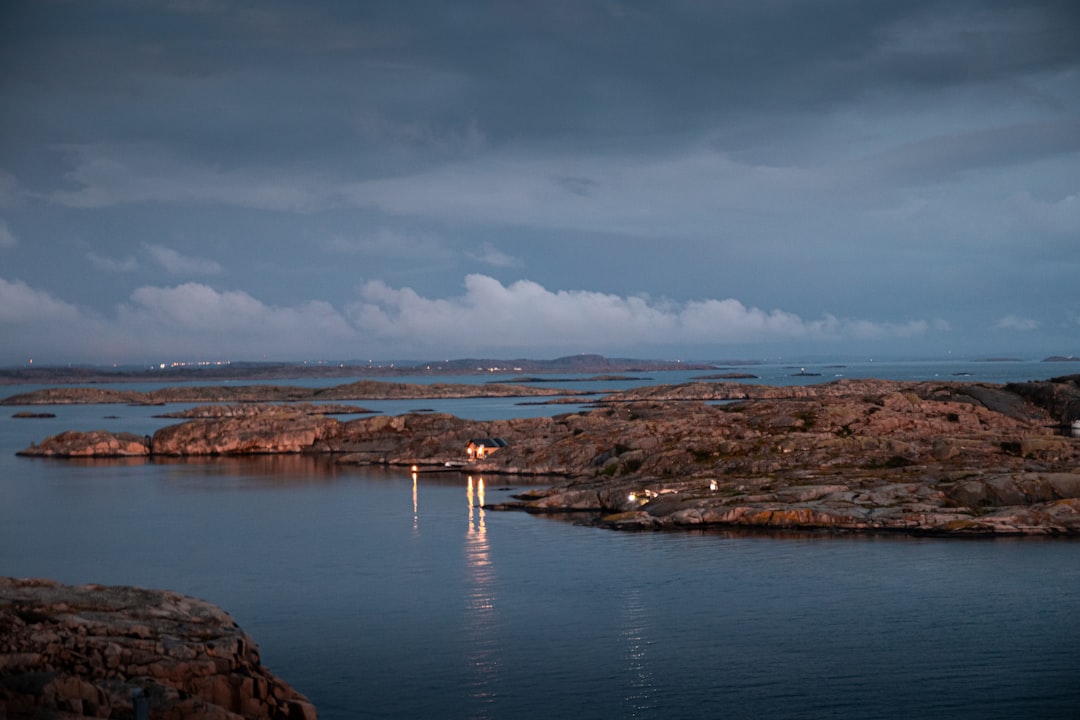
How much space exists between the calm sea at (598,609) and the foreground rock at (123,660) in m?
4.21

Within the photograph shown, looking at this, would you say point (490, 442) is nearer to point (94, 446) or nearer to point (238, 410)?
point (94, 446)

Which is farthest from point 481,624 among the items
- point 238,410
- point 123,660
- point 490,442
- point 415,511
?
point 238,410

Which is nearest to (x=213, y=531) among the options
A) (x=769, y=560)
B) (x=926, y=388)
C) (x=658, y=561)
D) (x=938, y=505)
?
(x=658, y=561)

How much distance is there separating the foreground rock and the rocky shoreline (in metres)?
30.9

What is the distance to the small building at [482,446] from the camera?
82250 millimetres

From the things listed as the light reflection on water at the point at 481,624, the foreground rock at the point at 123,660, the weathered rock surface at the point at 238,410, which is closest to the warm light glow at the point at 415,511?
the light reflection on water at the point at 481,624

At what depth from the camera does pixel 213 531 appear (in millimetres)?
54875

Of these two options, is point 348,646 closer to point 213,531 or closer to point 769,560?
point 769,560

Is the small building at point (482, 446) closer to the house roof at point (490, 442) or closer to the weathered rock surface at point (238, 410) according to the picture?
the house roof at point (490, 442)

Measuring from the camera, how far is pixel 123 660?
18703mm

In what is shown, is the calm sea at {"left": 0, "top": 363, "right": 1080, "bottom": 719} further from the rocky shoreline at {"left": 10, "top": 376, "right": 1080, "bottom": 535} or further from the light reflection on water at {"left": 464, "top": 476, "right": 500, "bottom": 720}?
the rocky shoreline at {"left": 10, "top": 376, "right": 1080, "bottom": 535}

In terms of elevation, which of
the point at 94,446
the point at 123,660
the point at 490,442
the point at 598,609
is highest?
the point at 123,660

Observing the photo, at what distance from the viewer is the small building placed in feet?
270

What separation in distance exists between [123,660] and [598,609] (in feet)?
58.2
